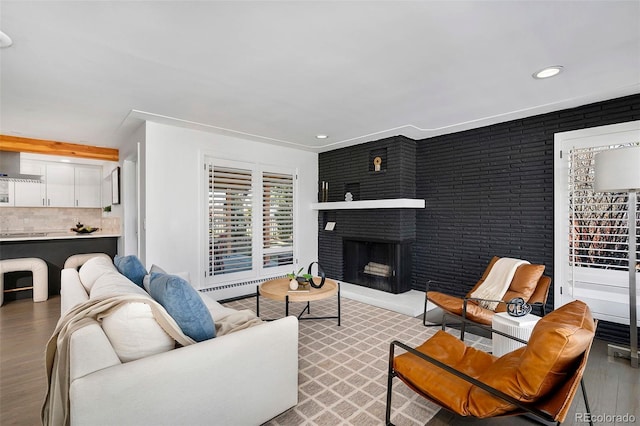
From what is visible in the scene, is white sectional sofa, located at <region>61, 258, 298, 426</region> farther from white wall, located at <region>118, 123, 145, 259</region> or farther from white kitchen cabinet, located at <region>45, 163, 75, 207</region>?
white kitchen cabinet, located at <region>45, 163, 75, 207</region>

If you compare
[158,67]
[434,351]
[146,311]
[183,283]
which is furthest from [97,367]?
[158,67]

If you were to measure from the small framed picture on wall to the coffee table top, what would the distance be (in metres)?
3.48

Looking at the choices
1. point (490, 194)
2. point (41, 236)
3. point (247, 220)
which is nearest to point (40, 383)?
point (247, 220)

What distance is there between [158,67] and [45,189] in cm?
500

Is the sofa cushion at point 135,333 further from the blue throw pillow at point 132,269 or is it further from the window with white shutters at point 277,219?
the window with white shutters at point 277,219

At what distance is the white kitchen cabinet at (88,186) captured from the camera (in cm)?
592

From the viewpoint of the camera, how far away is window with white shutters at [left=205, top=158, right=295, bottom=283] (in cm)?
436

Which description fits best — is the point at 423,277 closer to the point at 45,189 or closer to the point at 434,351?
the point at 434,351

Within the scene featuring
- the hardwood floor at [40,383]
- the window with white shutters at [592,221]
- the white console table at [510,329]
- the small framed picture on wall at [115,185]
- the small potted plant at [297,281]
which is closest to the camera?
the hardwood floor at [40,383]

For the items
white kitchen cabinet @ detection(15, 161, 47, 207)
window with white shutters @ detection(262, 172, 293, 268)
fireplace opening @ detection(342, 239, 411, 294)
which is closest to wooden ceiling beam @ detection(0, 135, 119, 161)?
white kitchen cabinet @ detection(15, 161, 47, 207)

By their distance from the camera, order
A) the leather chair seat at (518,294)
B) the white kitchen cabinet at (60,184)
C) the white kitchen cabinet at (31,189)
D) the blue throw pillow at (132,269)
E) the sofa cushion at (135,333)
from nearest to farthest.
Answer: the sofa cushion at (135,333) → the blue throw pillow at (132,269) → the leather chair seat at (518,294) → the white kitchen cabinet at (31,189) → the white kitchen cabinet at (60,184)

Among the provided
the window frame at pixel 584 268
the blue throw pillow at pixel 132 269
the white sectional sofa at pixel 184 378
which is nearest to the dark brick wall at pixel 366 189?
the window frame at pixel 584 268

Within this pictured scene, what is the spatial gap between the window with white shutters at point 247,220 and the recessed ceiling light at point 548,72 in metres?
3.62

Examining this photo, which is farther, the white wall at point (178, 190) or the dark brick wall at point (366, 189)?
the dark brick wall at point (366, 189)
